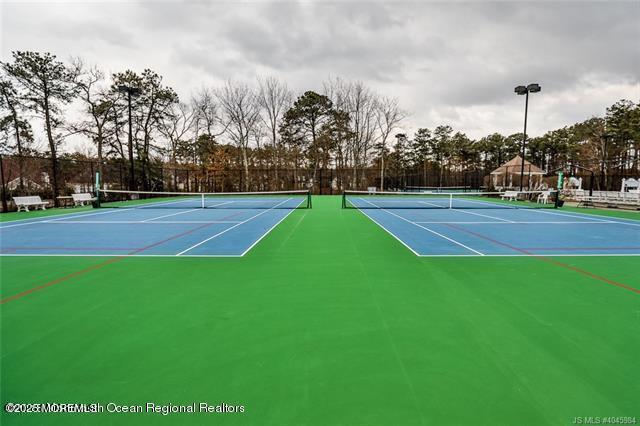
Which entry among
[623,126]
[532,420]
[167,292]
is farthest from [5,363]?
[623,126]

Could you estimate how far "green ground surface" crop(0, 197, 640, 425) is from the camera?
2150 millimetres

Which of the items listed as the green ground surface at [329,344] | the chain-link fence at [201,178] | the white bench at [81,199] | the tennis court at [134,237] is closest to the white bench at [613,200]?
the chain-link fence at [201,178]

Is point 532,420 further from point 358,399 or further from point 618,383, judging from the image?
point 358,399

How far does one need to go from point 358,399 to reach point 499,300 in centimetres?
275

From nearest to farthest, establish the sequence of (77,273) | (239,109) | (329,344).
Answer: (329,344) < (77,273) < (239,109)

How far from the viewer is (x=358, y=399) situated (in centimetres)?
219

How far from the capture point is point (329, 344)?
2934 millimetres

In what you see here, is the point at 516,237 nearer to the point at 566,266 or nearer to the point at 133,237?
Result: the point at 566,266

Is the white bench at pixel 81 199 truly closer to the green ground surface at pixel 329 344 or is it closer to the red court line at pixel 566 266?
the green ground surface at pixel 329 344

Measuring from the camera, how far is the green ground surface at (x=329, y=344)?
215 cm

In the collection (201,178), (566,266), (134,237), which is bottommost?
(566,266)

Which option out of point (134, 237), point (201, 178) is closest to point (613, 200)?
point (134, 237)

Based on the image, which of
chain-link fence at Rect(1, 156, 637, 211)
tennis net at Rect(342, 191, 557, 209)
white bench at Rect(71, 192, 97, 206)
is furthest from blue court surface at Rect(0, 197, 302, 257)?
chain-link fence at Rect(1, 156, 637, 211)

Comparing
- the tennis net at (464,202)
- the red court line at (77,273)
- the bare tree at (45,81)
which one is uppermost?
the bare tree at (45,81)
